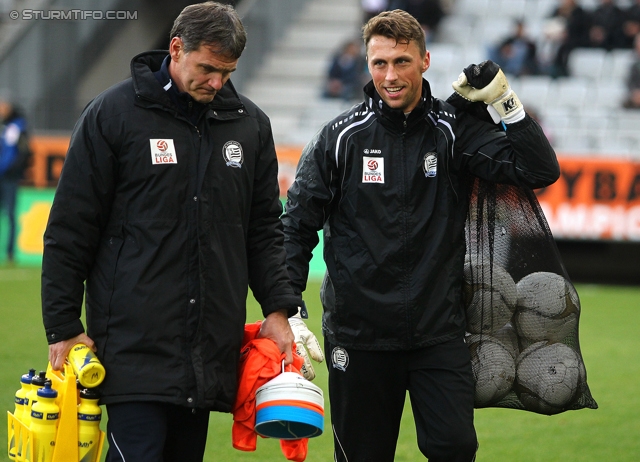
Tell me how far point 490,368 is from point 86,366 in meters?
1.93

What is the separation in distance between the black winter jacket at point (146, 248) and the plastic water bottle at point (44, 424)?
0.18 m

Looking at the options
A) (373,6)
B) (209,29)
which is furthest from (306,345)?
(373,6)

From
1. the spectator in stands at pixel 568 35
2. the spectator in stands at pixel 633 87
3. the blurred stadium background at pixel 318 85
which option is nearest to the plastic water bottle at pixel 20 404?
the blurred stadium background at pixel 318 85

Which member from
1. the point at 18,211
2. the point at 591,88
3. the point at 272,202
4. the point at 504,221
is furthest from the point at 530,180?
the point at 591,88

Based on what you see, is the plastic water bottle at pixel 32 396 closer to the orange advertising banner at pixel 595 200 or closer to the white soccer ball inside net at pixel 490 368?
the white soccer ball inside net at pixel 490 368

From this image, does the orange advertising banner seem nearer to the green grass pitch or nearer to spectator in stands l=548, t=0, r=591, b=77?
the green grass pitch

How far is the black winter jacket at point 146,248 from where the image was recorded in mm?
3535

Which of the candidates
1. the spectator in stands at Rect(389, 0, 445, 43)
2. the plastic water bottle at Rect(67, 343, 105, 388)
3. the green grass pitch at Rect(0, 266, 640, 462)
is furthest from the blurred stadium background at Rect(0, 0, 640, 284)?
the plastic water bottle at Rect(67, 343, 105, 388)

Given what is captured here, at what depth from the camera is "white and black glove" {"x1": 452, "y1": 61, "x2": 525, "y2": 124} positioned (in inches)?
175

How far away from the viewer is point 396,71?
445cm


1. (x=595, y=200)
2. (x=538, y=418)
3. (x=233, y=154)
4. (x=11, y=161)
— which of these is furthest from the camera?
(x=11, y=161)

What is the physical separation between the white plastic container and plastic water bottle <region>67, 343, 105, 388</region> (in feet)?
1.98

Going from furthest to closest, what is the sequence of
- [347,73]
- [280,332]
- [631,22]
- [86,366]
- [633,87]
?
1. [347,73]
2. [631,22]
3. [633,87]
4. [280,332]
5. [86,366]
